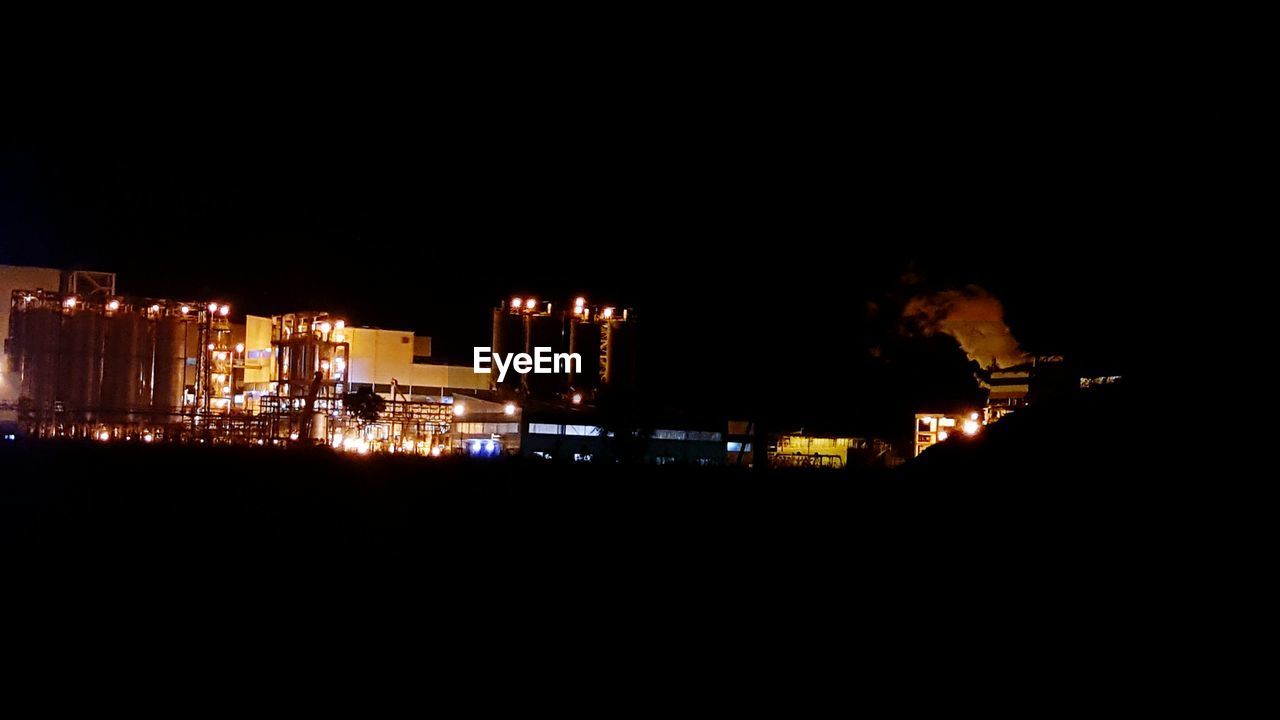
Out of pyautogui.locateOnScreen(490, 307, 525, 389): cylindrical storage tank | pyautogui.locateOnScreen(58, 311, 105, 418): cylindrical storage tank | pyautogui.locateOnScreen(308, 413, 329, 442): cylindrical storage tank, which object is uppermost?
pyautogui.locateOnScreen(490, 307, 525, 389): cylindrical storage tank

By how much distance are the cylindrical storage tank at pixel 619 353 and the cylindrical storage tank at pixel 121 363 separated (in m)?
15.1

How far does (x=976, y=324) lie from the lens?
32844 millimetres

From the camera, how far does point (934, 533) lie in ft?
31.6

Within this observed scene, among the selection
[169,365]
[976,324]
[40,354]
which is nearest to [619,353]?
[976,324]

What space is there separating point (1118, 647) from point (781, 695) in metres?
2.52

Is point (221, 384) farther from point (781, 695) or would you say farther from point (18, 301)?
point (781, 695)

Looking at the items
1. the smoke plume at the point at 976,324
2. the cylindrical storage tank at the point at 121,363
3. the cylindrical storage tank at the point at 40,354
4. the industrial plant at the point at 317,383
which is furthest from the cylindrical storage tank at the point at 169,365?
the smoke plume at the point at 976,324

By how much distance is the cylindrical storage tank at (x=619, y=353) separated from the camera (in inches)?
1682

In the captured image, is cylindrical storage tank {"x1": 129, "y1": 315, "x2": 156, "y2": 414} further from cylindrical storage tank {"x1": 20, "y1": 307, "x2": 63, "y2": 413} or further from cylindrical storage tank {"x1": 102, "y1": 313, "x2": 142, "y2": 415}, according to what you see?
cylindrical storage tank {"x1": 20, "y1": 307, "x2": 63, "y2": 413}

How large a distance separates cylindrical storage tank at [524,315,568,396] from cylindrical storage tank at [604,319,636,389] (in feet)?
5.82

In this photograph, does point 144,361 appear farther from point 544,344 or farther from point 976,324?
point 976,324

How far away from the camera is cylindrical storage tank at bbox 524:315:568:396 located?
41469mm

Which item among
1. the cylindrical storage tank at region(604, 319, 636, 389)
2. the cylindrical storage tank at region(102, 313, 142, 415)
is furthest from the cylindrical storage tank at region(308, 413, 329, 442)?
the cylindrical storage tank at region(604, 319, 636, 389)

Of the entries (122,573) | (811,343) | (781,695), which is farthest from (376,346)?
(781,695)
